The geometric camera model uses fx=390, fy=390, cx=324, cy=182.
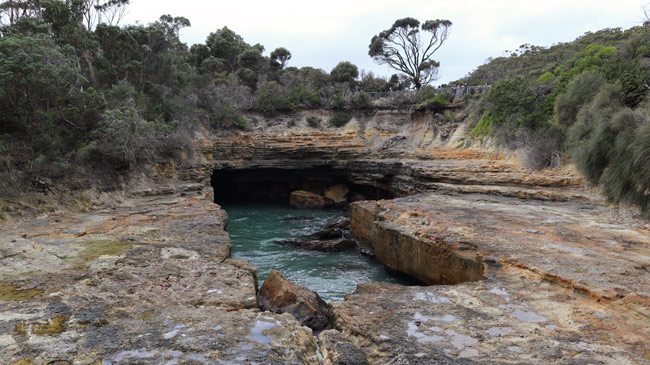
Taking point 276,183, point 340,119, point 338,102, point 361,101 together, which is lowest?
point 276,183

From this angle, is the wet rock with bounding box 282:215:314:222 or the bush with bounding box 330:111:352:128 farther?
the bush with bounding box 330:111:352:128

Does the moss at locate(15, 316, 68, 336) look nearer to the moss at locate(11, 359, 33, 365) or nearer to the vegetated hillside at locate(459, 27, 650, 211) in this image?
the moss at locate(11, 359, 33, 365)

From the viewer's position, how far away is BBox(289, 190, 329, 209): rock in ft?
77.5

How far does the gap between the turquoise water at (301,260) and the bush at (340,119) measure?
1067cm

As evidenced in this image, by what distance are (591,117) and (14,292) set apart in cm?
1368

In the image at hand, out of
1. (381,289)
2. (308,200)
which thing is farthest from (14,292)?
(308,200)

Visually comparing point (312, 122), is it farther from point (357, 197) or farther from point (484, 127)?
point (484, 127)

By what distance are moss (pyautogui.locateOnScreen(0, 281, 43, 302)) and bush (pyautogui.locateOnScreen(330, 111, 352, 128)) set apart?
23630 millimetres

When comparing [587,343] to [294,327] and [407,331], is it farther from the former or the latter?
[294,327]

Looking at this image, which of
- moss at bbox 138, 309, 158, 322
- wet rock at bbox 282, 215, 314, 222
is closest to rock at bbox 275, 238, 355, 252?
wet rock at bbox 282, 215, 314, 222

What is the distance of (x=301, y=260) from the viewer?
12.1m

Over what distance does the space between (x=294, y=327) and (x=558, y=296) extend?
12.5 ft

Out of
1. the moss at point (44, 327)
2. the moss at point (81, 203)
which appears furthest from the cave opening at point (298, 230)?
the moss at point (44, 327)

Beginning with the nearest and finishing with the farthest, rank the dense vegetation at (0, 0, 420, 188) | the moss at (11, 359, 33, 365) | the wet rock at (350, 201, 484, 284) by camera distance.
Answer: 1. the moss at (11, 359, 33, 365)
2. the wet rock at (350, 201, 484, 284)
3. the dense vegetation at (0, 0, 420, 188)
